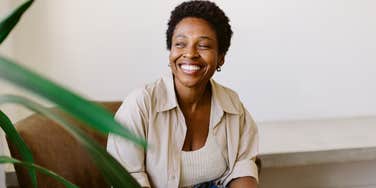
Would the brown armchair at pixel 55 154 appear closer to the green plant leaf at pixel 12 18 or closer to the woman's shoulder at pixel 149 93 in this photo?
the woman's shoulder at pixel 149 93

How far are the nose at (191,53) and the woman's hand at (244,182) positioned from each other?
322 mm

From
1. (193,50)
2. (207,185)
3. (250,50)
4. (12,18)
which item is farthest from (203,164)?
→ (12,18)

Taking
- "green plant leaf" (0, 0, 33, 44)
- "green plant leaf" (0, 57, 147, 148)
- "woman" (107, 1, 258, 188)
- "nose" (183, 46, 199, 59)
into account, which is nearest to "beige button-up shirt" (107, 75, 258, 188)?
"woman" (107, 1, 258, 188)

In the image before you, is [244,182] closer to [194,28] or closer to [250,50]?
[194,28]

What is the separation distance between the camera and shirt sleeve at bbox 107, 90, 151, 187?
1.17 metres

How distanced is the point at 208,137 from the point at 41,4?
72cm

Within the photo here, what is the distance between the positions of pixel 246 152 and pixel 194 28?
34 cm

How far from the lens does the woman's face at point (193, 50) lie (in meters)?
1.20

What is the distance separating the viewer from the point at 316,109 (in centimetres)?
192

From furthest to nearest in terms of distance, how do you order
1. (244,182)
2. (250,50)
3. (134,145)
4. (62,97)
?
Result: 1. (250,50)
2. (244,182)
3. (134,145)
4. (62,97)

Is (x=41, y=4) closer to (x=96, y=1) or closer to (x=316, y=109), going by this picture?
(x=96, y=1)

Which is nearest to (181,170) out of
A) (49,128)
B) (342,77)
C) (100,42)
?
(49,128)

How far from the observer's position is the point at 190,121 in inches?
50.0

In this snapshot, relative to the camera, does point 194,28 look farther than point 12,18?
Yes
